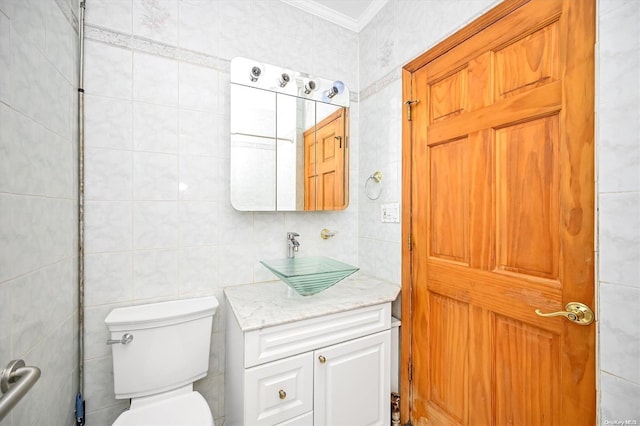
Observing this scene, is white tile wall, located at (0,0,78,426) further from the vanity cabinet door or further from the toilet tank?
the vanity cabinet door

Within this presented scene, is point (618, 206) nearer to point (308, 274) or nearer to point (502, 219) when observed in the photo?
point (502, 219)

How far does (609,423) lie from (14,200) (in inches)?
74.5

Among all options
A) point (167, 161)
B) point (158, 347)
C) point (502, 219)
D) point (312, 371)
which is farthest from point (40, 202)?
point (502, 219)

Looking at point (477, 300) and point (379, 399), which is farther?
point (379, 399)

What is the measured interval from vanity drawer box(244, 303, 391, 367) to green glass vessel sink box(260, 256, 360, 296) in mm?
154

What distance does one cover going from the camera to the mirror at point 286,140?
152 centimetres

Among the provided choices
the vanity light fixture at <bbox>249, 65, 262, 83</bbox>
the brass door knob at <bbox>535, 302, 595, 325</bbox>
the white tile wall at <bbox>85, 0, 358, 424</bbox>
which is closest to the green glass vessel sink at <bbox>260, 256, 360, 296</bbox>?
the white tile wall at <bbox>85, 0, 358, 424</bbox>

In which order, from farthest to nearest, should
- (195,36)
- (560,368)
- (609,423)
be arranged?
(195,36) → (560,368) → (609,423)

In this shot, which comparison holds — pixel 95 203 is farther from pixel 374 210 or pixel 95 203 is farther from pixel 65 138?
pixel 374 210

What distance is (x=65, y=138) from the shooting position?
3.65 ft

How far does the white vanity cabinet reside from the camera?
1.08 metres

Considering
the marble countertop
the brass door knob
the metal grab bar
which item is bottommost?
the marble countertop

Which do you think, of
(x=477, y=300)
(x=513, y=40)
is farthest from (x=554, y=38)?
(x=477, y=300)

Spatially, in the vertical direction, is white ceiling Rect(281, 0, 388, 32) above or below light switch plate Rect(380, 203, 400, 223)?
above
